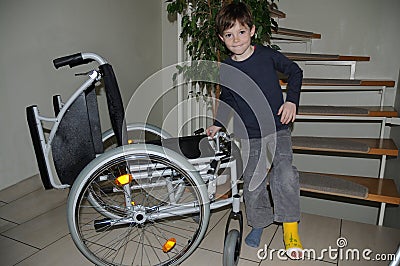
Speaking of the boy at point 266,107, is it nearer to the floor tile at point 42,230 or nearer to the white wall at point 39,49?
the floor tile at point 42,230

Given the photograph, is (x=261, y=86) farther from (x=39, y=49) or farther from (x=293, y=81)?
(x=39, y=49)

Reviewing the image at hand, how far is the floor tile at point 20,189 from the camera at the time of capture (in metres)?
1.86

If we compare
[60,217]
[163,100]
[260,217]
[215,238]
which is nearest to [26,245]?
[60,217]

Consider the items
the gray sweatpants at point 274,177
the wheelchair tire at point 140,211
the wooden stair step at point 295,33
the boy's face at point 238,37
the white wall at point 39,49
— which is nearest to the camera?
the wheelchair tire at point 140,211

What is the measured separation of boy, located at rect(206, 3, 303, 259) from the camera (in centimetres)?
142

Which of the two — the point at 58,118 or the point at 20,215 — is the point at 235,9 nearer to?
the point at 58,118

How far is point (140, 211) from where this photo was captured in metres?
1.41

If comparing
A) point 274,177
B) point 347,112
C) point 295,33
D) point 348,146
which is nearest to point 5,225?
point 274,177

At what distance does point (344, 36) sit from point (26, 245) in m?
2.76

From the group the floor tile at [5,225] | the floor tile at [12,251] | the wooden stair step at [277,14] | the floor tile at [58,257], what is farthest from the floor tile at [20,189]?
the wooden stair step at [277,14]

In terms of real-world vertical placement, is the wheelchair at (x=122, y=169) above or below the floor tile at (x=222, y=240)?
above

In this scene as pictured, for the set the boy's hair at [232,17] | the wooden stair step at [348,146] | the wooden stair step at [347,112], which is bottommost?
the wooden stair step at [348,146]

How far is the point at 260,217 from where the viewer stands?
5.41 ft

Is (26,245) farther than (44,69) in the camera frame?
No
